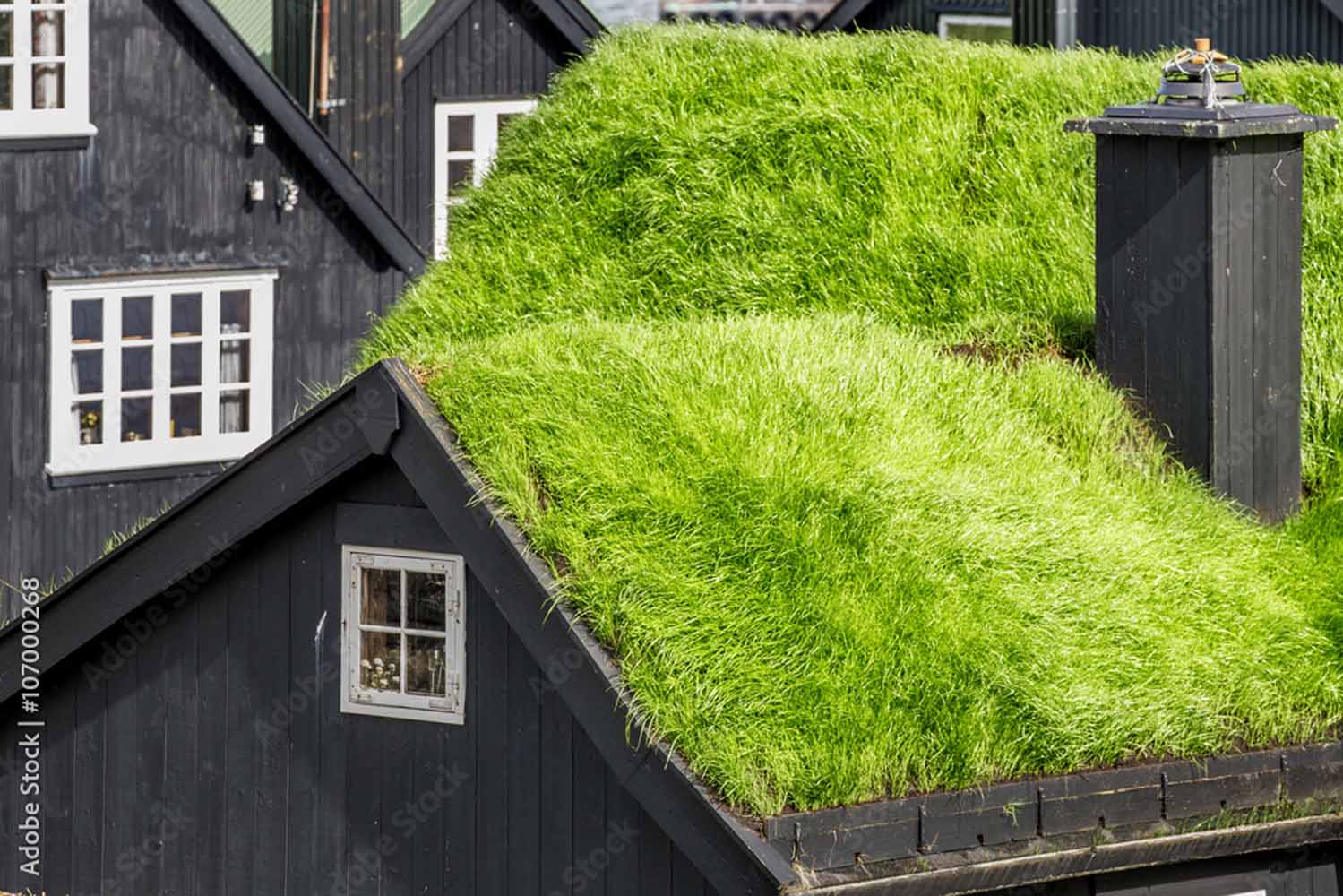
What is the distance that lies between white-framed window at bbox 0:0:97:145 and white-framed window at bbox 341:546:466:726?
33.2 ft

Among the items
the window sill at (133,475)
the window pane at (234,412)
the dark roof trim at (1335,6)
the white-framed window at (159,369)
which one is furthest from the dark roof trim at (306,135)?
the dark roof trim at (1335,6)

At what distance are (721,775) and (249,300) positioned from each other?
12971mm

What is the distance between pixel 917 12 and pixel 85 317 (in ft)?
26.6

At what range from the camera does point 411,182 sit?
26328 mm

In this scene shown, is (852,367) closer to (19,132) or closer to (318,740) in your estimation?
(318,740)

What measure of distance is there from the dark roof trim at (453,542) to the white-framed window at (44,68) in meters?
8.77

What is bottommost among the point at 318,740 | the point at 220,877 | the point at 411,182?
the point at 220,877

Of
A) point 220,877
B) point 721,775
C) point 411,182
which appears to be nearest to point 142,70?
point 411,182

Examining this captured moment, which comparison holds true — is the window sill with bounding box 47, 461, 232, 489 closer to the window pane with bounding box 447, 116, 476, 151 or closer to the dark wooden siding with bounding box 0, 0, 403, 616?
the dark wooden siding with bounding box 0, 0, 403, 616

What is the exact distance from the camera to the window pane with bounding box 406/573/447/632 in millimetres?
11242

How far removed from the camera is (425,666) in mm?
11312
